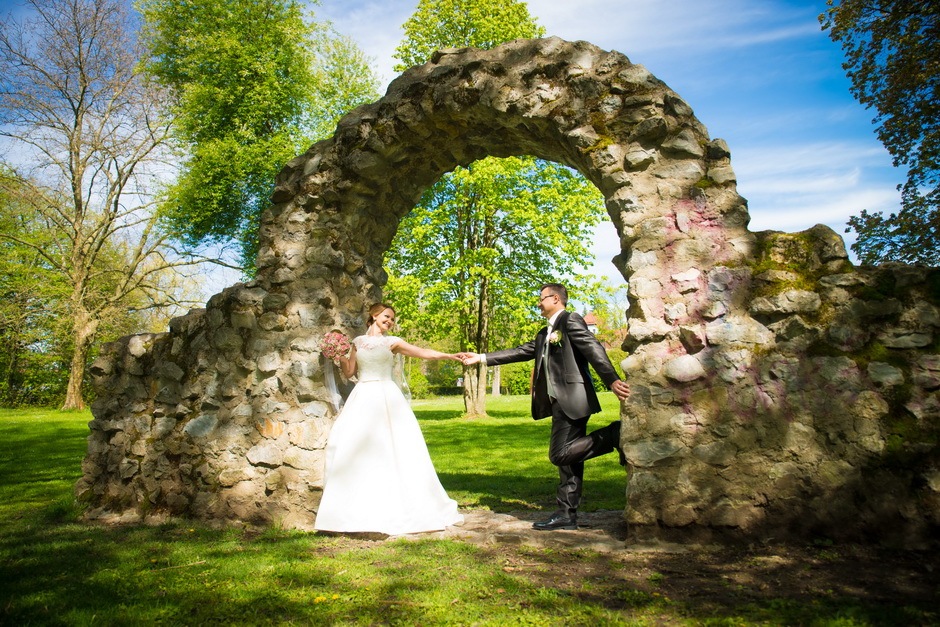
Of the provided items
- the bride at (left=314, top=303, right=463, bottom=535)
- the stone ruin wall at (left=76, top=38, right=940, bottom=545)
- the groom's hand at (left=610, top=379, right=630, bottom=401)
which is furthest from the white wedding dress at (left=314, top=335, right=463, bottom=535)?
the groom's hand at (left=610, top=379, right=630, bottom=401)

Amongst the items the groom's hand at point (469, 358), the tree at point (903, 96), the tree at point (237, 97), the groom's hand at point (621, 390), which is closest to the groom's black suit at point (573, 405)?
the groom's hand at point (621, 390)

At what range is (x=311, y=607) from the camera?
3.29m

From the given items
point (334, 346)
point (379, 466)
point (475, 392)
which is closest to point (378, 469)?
point (379, 466)

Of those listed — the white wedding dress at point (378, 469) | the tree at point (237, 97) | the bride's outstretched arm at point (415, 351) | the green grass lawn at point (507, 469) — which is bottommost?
the green grass lawn at point (507, 469)

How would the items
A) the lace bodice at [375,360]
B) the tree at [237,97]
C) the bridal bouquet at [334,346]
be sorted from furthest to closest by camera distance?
the tree at [237,97], the bridal bouquet at [334,346], the lace bodice at [375,360]

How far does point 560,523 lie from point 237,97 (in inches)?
860

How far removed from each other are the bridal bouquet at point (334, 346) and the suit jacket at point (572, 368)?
1.89m

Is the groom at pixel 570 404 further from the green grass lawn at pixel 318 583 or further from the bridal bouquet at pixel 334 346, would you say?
the bridal bouquet at pixel 334 346

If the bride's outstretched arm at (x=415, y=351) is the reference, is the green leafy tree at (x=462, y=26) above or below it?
above

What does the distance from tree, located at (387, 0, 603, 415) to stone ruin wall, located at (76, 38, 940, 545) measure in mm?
10406

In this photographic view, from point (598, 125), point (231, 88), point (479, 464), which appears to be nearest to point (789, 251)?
point (598, 125)

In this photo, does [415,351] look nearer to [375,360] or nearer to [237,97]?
[375,360]

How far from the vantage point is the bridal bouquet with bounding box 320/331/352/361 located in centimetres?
563

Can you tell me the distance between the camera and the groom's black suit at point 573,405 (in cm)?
485
